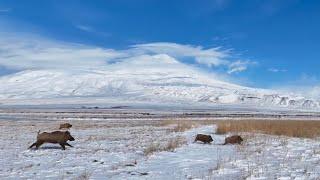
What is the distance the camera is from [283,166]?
12984mm

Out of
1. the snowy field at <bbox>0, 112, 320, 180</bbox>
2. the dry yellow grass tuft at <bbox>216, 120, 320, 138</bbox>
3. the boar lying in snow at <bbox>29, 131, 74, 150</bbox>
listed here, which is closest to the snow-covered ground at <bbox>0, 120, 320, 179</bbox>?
the snowy field at <bbox>0, 112, 320, 180</bbox>

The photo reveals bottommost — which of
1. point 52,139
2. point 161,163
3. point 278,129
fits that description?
point 161,163

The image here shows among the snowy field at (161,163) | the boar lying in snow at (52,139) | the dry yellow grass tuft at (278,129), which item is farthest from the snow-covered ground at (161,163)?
the dry yellow grass tuft at (278,129)

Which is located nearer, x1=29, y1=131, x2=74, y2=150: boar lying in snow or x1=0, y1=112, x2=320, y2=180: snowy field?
x1=0, y1=112, x2=320, y2=180: snowy field

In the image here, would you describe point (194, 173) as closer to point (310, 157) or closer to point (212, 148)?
point (310, 157)

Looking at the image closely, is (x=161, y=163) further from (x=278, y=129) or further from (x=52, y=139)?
(x=278, y=129)

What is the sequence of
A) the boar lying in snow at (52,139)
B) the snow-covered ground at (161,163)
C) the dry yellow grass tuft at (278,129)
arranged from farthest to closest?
1. the dry yellow grass tuft at (278,129)
2. the boar lying in snow at (52,139)
3. the snow-covered ground at (161,163)

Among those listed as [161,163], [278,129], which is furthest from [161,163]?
[278,129]

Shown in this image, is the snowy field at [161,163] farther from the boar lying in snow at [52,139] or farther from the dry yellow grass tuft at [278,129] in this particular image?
the dry yellow grass tuft at [278,129]

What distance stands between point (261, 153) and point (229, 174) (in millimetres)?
5324

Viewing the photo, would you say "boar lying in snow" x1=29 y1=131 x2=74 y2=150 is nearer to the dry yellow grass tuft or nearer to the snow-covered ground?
the snow-covered ground

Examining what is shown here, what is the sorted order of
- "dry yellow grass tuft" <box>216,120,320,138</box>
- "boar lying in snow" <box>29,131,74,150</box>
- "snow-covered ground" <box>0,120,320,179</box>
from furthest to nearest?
"dry yellow grass tuft" <box>216,120,320,138</box> → "boar lying in snow" <box>29,131,74,150</box> → "snow-covered ground" <box>0,120,320,179</box>

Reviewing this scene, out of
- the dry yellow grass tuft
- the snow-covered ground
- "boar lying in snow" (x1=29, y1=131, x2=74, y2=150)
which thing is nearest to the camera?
the snow-covered ground

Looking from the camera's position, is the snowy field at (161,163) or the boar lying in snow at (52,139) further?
the boar lying in snow at (52,139)
